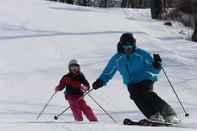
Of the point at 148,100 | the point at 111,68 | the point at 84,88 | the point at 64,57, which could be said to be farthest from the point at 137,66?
the point at 64,57

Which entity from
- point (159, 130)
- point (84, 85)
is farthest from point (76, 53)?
point (159, 130)

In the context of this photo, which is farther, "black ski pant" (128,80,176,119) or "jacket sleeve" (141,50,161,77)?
"jacket sleeve" (141,50,161,77)

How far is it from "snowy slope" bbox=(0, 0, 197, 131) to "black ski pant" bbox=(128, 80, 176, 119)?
19.5 inches

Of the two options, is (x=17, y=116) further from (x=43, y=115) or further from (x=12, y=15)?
(x=12, y=15)

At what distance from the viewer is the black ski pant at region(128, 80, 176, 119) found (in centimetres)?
971

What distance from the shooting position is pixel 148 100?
9.98 meters

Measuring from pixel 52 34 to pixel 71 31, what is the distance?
1110mm

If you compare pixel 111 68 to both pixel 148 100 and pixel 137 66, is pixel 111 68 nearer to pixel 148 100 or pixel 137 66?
pixel 137 66

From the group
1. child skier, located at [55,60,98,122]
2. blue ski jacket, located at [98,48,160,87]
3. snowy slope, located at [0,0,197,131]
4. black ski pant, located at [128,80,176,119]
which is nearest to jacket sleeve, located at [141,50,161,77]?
blue ski jacket, located at [98,48,160,87]

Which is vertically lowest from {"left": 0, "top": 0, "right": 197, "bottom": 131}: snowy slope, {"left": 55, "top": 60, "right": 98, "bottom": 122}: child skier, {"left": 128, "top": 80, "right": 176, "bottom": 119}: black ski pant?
{"left": 0, "top": 0, "right": 197, "bottom": 131}: snowy slope

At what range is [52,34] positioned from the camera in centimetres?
2614

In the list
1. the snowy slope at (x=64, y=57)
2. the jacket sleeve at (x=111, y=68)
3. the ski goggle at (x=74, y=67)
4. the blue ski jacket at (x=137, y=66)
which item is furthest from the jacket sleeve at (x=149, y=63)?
the ski goggle at (x=74, y=67)

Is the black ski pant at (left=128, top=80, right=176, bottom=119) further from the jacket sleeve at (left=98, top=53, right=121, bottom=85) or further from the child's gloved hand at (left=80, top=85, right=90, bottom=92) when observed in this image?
the child's gloved hand at (left=80, top=85, right=90, bottom=92)

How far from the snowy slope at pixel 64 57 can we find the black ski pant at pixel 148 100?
494 millimetres
